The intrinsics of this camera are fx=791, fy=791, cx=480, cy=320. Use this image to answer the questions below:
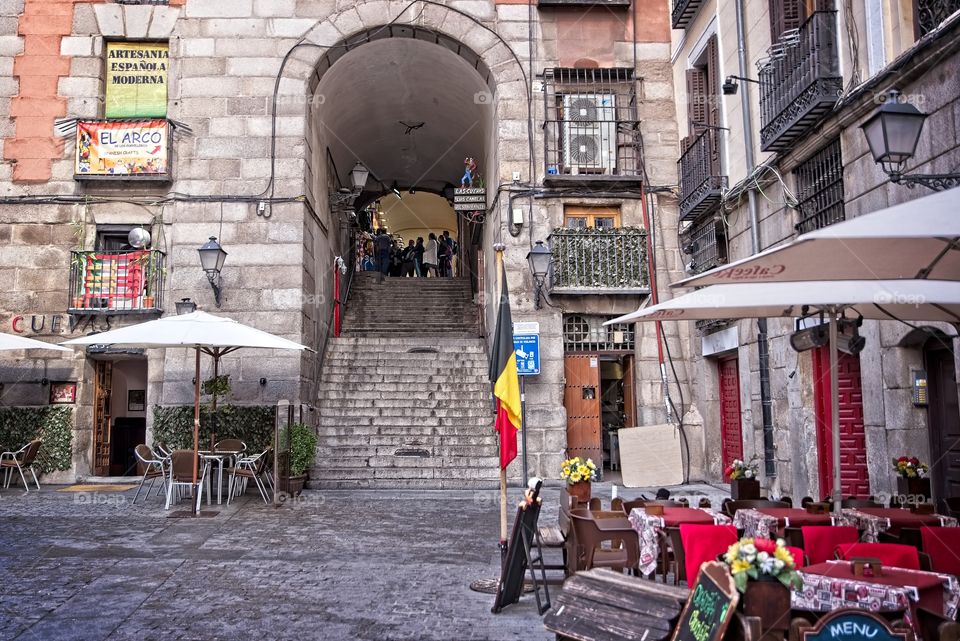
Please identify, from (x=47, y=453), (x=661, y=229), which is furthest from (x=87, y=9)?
(x=661, y=229)

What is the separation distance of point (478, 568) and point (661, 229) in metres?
9.11

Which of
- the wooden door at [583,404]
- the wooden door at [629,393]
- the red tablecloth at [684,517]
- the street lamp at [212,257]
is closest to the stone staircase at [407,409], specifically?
the wooden door at [583,404]

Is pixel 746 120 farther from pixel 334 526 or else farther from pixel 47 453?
pixel 47 453

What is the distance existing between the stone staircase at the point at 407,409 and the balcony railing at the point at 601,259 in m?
2.72

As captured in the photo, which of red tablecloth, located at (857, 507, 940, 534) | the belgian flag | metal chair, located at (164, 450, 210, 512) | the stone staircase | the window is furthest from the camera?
the window

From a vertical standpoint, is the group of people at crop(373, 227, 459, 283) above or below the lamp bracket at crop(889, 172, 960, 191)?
above

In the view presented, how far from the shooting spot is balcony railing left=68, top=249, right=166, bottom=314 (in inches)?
550

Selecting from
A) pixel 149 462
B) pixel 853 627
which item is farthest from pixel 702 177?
pixel 853 627

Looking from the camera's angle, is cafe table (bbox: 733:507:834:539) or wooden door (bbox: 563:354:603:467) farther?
wooden door (bbox: 563:354:603:467)

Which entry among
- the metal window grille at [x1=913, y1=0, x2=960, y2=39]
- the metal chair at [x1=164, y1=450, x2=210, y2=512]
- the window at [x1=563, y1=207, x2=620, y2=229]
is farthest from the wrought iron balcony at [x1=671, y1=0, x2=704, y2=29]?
the metal chair at [x1=164, y1=450, x2=210, y2=512]

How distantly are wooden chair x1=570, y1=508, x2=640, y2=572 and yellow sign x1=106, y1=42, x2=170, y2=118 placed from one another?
12.0 metres

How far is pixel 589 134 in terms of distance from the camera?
15055mm

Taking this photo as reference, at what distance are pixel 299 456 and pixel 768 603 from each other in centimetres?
938

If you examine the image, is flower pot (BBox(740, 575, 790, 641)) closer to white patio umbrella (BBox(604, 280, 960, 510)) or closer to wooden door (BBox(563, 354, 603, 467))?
white patio umbrella (BBox(604, 280, 960, 510))
